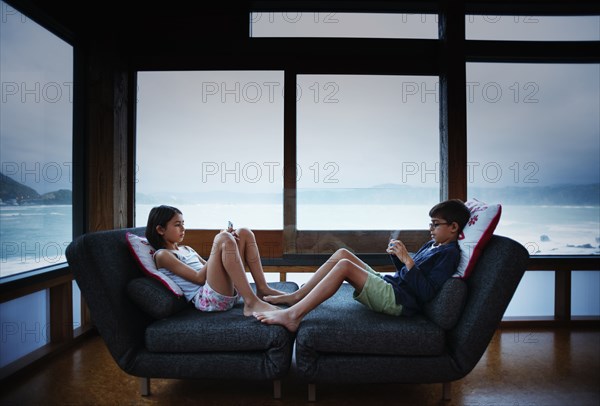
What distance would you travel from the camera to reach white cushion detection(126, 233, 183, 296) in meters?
1.98

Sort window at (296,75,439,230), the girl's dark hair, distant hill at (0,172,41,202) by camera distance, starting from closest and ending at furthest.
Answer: distant hill at (0,172,41,202) → the girl's dark hair → window at (296,75,439,230)

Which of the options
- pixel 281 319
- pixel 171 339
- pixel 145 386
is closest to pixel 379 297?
pixel 281 319

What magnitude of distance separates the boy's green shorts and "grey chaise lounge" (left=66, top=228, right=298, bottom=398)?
47 centimetres

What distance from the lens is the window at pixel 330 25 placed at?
307 cm

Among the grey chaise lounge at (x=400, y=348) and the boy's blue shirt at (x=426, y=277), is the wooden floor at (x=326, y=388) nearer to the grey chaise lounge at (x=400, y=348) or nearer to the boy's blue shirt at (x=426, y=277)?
the grey chaise lounge at (x=400, y=348)

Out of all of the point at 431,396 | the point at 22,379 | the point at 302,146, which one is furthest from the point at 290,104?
the point at 22,379

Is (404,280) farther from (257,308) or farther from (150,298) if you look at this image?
(150,298)

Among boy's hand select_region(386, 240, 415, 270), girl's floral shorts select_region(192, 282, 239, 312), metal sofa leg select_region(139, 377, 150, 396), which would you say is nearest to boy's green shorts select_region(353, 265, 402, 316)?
boy's hand select_region(386, 240, 415, 270)

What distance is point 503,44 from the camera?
3.04 metres

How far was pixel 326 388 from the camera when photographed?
2000 mm

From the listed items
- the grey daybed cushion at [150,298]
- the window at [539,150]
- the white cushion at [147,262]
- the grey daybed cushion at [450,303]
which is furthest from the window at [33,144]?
the window at [539,150]

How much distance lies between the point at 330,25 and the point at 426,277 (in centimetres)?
223

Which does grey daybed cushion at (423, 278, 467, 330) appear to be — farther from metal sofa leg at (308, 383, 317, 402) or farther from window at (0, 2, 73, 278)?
window at (0, 2, 73, 278)

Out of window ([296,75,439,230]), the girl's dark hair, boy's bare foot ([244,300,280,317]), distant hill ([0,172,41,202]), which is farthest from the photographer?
window ([296,75,439,230])
